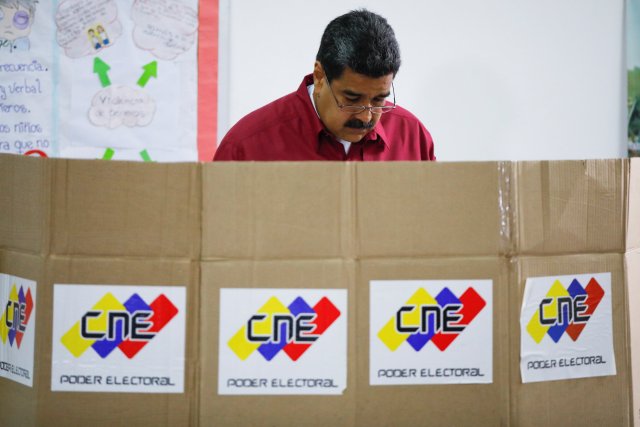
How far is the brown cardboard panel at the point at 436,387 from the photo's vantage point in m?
0.78

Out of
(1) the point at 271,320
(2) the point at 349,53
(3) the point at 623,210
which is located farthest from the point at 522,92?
(1) the point at 271,320

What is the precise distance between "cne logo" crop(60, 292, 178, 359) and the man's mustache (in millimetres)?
652

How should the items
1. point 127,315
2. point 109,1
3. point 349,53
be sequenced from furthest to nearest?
point 109,1
point 349,53
point 127,315

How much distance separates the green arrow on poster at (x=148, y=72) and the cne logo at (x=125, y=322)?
1281 mm

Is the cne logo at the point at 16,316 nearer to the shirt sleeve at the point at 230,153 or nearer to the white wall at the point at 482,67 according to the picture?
the shirt sleeve at the point at 230,153

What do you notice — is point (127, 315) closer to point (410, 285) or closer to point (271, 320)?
point (271, 320)

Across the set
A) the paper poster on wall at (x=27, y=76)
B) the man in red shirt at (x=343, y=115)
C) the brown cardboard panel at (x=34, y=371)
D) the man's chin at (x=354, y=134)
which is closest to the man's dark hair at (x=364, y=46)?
the man in red shirt at (x=343, y=115)

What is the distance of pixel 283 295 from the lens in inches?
30.2

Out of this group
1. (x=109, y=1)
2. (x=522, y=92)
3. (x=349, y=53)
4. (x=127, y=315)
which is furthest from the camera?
(x=522, y=92)

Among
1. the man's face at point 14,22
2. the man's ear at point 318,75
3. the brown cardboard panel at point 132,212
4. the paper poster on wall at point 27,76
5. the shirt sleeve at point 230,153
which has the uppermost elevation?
the man's face at point 14,22

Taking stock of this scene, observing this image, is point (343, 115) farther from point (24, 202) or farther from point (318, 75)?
point (24, 202)

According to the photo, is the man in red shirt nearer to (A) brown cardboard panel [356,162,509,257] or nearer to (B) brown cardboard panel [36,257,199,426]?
(A) brown cardboard panel [356,162,509,257]

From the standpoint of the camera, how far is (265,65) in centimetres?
193

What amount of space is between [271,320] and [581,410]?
1.38 feet
